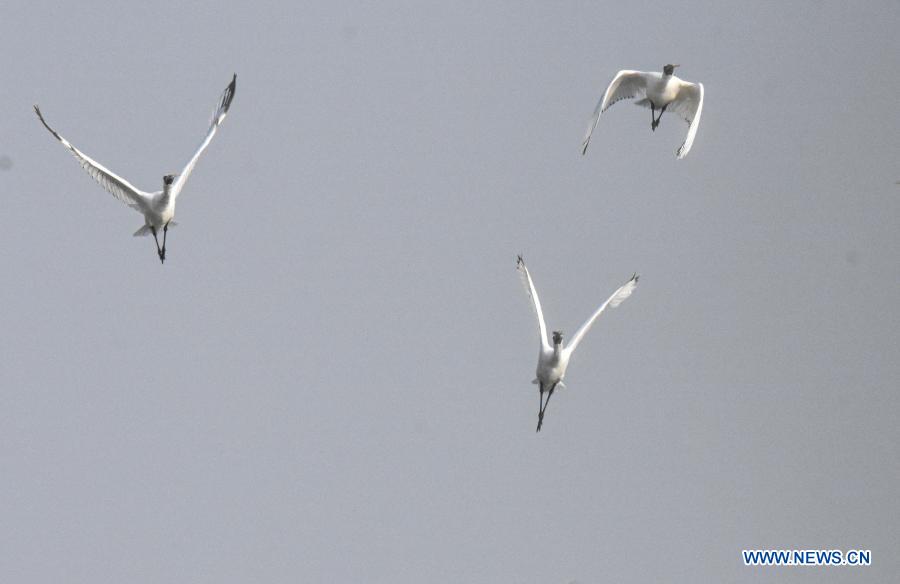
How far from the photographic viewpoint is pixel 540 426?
1473 inches

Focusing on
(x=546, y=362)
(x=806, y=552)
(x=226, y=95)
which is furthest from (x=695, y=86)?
(x=806, y=552)

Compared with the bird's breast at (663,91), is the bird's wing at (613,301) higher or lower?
lower

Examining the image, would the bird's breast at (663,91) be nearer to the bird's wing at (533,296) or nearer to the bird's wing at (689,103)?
the bird's wing at (689,103)

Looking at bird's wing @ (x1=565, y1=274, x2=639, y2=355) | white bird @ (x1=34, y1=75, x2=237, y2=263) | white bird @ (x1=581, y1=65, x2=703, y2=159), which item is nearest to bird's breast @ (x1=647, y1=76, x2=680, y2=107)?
white bird @ (x1=581, y1=65, x2=703, y2=159)

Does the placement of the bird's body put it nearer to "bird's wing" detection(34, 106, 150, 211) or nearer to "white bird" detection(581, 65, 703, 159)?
"white bird" detection(581, 65, 703, 159)

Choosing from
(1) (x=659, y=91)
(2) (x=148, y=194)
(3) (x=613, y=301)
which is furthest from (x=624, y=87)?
(2) (x=148, y=194)

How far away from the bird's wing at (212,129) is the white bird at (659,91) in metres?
6.66

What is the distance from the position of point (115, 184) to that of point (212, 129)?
87.2 inches

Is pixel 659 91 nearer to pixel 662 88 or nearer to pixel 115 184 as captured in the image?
pixel 662 88

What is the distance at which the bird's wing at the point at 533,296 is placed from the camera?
115 feet

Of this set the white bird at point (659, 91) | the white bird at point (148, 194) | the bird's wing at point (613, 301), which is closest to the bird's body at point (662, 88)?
the white bird at point (659, 91)

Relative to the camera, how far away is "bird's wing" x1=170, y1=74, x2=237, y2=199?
3441 cm

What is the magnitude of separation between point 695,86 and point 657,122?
0.98m

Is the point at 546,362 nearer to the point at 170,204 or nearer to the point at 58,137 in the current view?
the point at 170,204
